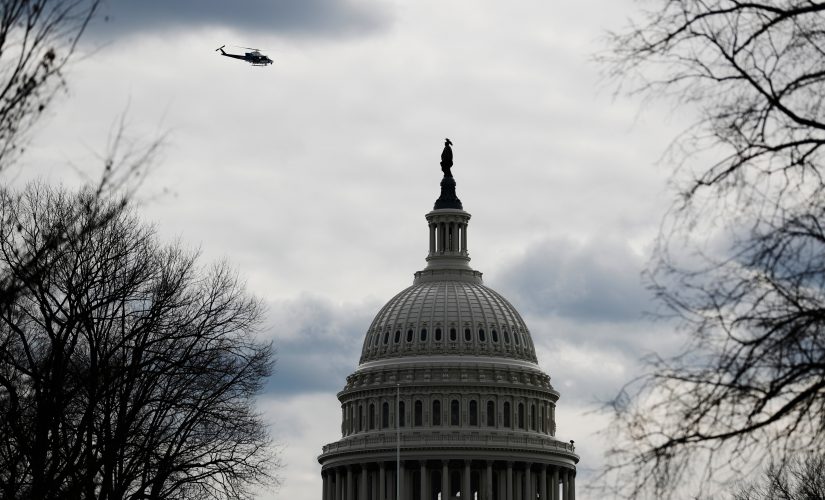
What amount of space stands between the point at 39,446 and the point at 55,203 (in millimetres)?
10554

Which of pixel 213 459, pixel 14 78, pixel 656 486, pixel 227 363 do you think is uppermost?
pixel 227 363

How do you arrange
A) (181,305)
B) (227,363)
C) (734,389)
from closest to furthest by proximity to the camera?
(734,389) < (181,305) < (227,363)

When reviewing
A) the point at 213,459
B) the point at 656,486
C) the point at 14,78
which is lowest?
the point at 656,486

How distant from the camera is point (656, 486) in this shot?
71.5 feet

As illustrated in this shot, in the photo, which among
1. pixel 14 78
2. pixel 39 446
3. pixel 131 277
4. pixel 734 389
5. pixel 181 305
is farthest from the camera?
pixel 181 305

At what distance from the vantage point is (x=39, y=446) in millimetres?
44094

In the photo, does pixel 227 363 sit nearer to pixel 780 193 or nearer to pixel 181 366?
pixel 181 366

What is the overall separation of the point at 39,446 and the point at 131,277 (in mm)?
7849

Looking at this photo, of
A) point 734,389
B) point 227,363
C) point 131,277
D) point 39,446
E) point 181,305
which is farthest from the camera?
point 227,363

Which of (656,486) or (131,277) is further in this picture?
(131,277)

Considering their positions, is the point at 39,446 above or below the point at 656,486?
above

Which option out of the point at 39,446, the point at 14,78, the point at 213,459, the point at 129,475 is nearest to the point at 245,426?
the point at 213,459

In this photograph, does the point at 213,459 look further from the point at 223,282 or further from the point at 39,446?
the point at 39,446

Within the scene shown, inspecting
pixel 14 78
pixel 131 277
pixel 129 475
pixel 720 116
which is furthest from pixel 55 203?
pixel 720 116
